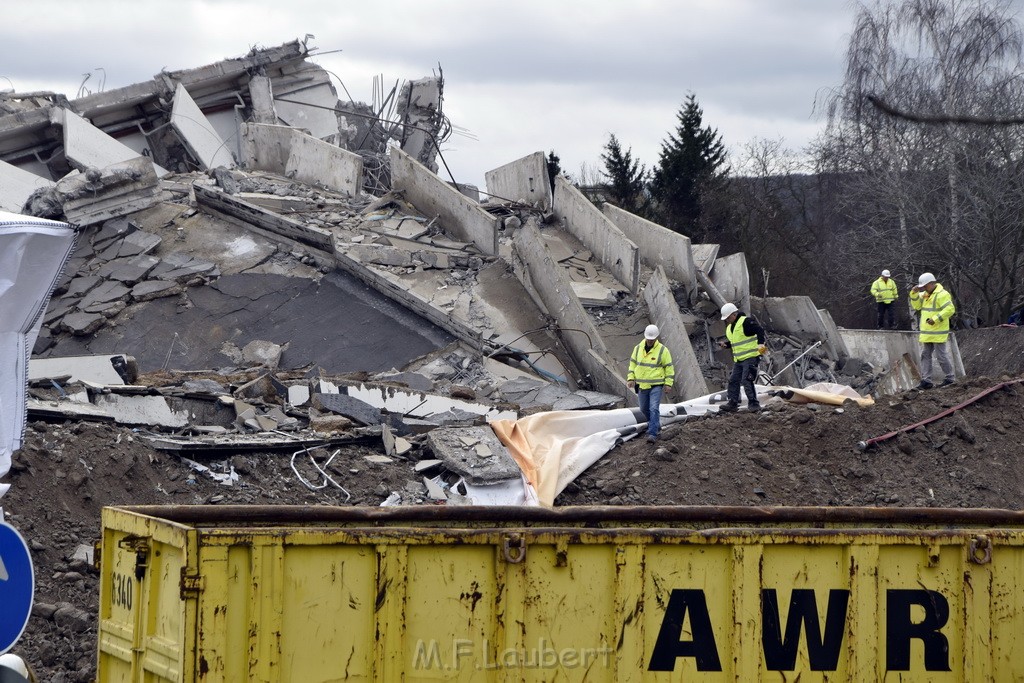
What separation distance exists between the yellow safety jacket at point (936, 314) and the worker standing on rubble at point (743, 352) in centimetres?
219

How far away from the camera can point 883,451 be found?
415 inches

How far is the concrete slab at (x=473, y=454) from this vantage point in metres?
10.1

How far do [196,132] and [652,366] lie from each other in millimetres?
14158

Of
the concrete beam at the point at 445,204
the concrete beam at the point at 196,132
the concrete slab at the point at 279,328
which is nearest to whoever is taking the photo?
the concrete slab at the point at 279,328

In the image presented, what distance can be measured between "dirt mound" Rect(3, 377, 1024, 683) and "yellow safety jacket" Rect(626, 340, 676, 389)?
2.03ft

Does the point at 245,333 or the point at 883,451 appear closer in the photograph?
the point at 883,451

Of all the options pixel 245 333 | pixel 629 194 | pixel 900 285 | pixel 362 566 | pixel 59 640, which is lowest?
pixel 59 640

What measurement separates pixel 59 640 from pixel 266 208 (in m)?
11.7

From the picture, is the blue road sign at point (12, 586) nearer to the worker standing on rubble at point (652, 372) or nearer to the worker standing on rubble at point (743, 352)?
the worker standing on rubble at point (652, 372)

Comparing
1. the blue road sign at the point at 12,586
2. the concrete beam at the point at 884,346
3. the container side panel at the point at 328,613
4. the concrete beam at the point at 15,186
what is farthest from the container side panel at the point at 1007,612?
the concrete beam at the point at 15,186

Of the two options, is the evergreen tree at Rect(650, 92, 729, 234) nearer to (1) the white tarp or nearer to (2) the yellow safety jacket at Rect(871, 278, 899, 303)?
(2) the yellow safety jacket at Rect(871, 278, 899, 303)

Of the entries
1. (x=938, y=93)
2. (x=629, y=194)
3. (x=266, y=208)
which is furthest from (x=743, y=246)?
(x=266, y=208)

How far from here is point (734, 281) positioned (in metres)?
17.2

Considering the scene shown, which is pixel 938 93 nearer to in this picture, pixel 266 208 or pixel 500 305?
pixel 500 305
